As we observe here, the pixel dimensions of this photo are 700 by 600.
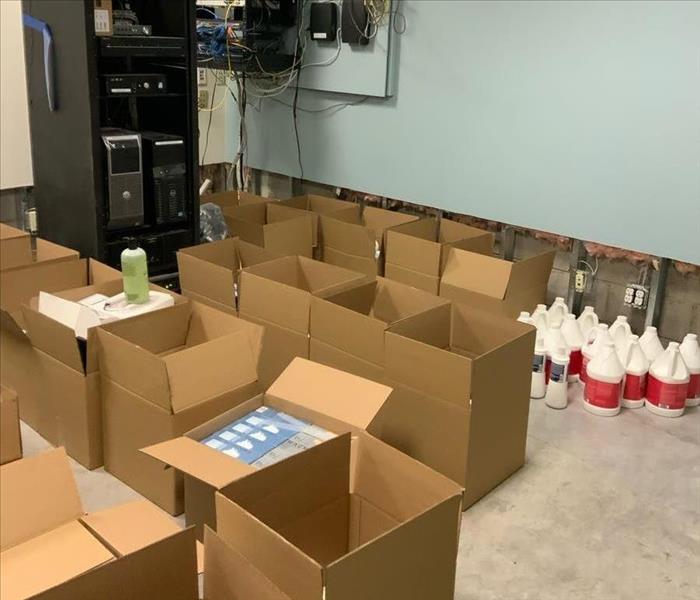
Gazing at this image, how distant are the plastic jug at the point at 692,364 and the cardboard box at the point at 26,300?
2.26 metres

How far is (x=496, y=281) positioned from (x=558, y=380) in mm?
534

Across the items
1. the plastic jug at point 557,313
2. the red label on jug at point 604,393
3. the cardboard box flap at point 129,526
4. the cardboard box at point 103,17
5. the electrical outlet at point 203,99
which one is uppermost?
the cardboard box at point 103,17

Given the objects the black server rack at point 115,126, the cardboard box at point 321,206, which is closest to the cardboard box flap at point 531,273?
the cardboard box at point 321,206

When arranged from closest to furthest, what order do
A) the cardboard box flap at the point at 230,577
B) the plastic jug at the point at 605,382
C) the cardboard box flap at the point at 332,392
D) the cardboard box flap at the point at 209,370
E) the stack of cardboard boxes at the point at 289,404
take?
the cardboard box flap at the point at 230,577
the stack of cardboard boxes at the point at 289,404
the cardboard box flap at the point at 332,392
the cardboard box flap at the point at 209,370
the plastic jug at the point at 605,382

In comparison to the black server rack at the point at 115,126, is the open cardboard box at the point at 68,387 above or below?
below

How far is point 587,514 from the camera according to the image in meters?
2.19

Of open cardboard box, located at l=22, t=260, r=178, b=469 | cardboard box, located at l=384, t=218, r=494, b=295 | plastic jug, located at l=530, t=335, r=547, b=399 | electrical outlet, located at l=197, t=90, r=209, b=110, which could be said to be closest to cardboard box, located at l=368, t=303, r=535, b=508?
plastic jug, located at l=530, t=335, r=547, b=399

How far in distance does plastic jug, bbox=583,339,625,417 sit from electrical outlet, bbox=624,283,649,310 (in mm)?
529

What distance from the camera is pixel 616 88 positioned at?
3.06m

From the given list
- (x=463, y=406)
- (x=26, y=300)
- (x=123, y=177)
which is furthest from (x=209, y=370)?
(x=123, y=177)

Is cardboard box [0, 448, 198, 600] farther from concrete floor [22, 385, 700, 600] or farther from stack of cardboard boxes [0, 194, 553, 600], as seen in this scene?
concrete floor [22, 385, 700, 600]

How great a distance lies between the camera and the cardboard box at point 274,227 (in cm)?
354

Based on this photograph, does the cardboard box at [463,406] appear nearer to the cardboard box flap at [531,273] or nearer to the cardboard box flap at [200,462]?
the cardboard box flap at [200,462]

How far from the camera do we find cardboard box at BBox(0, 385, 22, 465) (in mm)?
2064
